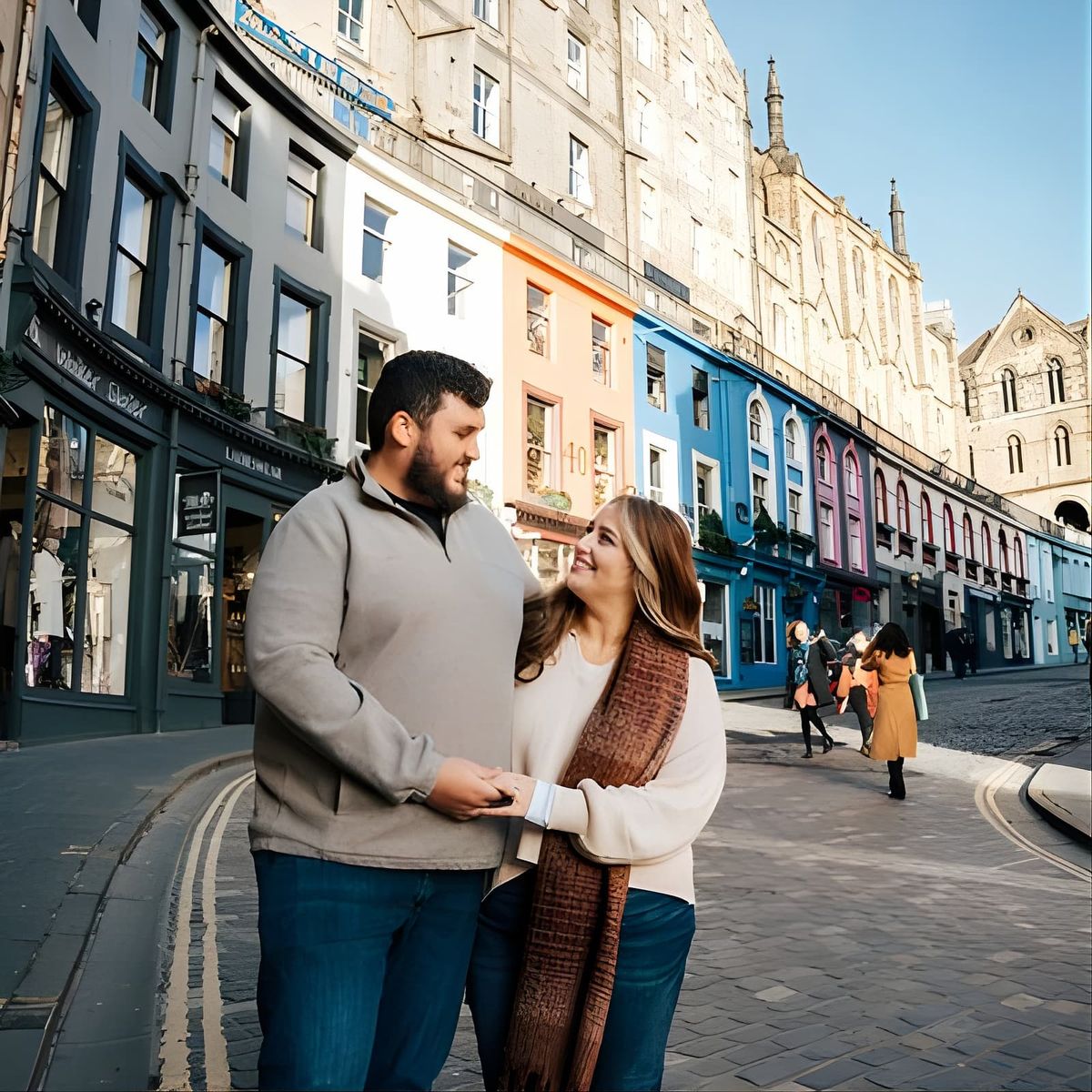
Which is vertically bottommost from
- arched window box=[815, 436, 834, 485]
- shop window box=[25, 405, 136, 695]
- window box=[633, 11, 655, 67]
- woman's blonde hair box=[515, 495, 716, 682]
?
woman's blonde hair box=[515, 495, 716, 682]

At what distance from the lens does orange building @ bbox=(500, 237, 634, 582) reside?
23141mm

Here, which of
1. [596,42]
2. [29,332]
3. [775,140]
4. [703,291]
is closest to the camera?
[29,332]

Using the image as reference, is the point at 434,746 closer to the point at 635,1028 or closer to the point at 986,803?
the point at 635,1028

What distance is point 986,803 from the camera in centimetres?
995

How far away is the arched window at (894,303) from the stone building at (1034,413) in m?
19.4

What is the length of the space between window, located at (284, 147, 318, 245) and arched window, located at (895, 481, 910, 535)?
1145 inches

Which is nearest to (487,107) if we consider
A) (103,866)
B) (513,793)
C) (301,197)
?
(301,197)

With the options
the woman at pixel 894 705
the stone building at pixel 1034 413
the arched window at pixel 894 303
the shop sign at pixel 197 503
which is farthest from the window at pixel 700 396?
the stone building at pixel 1034 413

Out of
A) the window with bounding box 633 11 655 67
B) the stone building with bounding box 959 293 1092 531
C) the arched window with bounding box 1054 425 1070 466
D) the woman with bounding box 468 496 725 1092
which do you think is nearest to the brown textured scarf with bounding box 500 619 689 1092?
the woman with bounding box 468 496 725 1092

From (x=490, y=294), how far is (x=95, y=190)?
1124 centimetres

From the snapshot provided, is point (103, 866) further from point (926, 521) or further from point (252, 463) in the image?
point (926, 521)

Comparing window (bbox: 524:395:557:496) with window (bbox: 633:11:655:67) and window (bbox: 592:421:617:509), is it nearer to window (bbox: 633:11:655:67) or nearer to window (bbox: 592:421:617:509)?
window (bbox: 592:421:617:509)

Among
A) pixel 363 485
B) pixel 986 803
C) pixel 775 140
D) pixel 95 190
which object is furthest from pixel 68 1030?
pixel 775 140

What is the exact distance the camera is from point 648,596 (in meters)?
2.30
